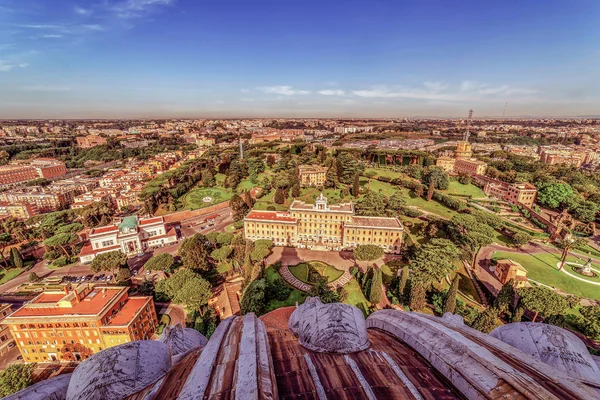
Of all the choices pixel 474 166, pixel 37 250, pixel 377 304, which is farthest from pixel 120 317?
pixel 474 166

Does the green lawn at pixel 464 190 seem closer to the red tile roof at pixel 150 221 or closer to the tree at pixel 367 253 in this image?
the tree at pixel 367 253

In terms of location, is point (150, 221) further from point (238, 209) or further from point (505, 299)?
point (505, 299)

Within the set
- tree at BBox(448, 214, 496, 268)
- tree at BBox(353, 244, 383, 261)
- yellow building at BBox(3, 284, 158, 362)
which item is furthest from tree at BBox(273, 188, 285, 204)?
yellow building at BBox(3, 284, 158, 362)

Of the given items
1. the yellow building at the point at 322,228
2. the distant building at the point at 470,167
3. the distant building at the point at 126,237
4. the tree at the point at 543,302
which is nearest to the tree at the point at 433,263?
the tree at the point at 543,302

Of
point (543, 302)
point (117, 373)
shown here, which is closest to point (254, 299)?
point (117, 373)

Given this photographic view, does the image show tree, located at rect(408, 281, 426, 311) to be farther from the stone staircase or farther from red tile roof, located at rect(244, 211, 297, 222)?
red tile roof, located at rect(244, 211, 297, 222)

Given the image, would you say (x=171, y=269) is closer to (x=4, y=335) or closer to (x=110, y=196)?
(x=4, y=335)
